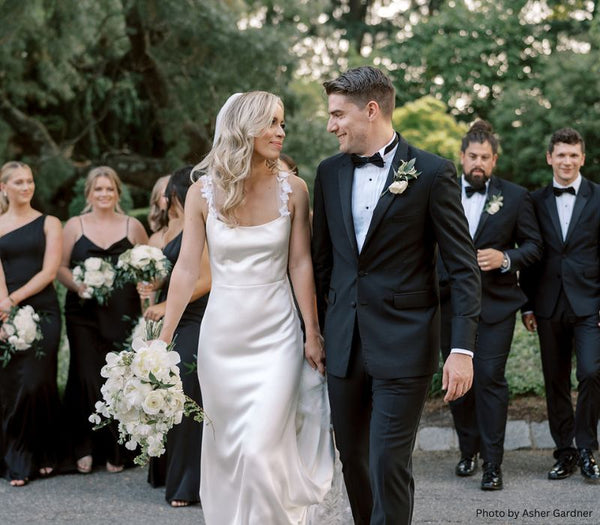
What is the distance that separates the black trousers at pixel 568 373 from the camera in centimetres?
650

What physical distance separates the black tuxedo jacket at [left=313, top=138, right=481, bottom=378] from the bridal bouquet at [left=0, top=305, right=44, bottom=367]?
3227 millimetres

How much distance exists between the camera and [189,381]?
20.6 feet

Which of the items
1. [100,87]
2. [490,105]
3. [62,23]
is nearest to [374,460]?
[62,23]

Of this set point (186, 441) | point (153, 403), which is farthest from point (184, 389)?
point (153, 403)

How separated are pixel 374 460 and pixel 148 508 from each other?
7.93 ft

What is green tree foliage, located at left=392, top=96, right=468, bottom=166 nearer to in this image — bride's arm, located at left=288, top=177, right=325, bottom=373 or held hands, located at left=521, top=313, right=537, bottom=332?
held hands, located at left=521, top=313, right=537, bottom=332

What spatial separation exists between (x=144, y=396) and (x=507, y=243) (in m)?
3.44

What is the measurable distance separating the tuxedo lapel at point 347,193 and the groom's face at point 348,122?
10 cm

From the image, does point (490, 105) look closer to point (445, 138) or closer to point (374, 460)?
point (445, 138)

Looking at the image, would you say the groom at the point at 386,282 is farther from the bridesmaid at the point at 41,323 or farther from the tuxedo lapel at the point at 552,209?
the bridesmaid at the point at 41,323

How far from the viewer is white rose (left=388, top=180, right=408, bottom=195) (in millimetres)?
4113

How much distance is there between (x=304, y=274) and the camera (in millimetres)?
4559

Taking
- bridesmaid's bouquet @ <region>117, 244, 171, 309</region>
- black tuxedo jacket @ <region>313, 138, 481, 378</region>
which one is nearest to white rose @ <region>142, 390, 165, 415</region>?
black tuxedo jacket @ <region>313, 138, 481, 378</region>

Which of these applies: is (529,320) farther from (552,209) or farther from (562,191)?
(562,191)
